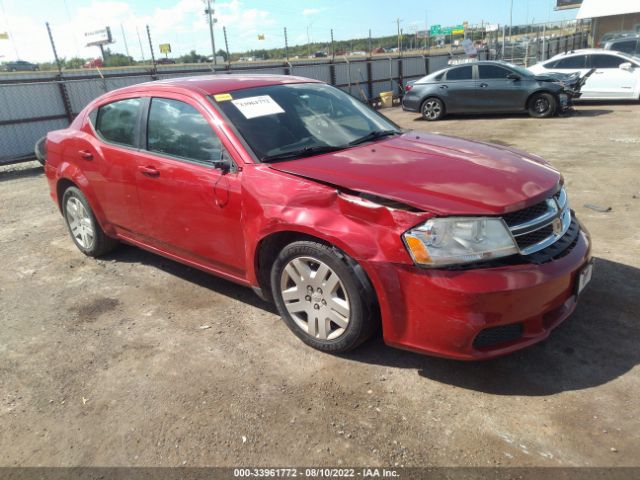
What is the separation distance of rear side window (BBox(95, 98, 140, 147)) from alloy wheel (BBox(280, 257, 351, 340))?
6.19 feet

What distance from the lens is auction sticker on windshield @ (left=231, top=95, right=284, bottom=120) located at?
339cm

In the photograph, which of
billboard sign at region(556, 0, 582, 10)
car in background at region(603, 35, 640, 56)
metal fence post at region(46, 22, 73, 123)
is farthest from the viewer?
billboard sign at region(556, 0, 582, 10)

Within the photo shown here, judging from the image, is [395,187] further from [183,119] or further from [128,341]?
[128,341]

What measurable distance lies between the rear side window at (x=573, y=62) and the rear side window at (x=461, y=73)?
10.3ft

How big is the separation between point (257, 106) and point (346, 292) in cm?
153

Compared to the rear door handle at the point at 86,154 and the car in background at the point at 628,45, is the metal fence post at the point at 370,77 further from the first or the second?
the rear door handle at the point at 86,154

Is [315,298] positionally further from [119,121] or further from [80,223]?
[80,223]

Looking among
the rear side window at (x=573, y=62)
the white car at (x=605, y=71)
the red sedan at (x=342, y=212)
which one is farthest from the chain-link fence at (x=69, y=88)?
the red sedan at (x=342, y=212)

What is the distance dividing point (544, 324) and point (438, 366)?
0.64 metres

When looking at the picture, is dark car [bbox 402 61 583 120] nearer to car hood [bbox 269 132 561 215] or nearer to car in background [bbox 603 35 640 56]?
car in background [bbox 603 35 640 56]

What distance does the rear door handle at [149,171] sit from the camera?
3659 mm

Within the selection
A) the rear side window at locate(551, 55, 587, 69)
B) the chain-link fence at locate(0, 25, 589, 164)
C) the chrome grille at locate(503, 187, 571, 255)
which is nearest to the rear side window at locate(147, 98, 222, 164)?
the chrome grille at locate(503, 187, 571, 255)

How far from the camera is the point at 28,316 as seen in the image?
387 centimetres

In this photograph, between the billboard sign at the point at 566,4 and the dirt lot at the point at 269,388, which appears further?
the billboard sign at the point at 566,4
